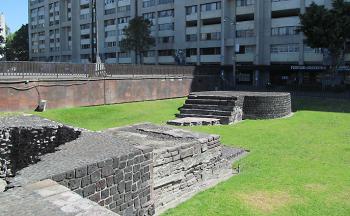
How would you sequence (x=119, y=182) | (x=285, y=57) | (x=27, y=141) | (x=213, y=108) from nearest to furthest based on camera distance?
(x=119, y=182), (x=27, y=141), (x=213, y=108), (x=285, y=57)

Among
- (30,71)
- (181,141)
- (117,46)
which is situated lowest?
(181,141)

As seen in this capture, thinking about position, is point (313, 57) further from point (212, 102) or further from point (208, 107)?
point (208, 107)

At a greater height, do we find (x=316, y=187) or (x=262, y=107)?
(x=262, y=107)

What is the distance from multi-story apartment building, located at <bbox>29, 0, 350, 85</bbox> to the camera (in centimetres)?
5503

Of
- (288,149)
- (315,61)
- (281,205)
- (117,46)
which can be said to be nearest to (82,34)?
(117,46)

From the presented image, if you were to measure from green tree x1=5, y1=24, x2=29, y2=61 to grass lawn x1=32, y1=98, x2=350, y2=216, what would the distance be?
89.7m

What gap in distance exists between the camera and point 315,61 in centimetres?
5253

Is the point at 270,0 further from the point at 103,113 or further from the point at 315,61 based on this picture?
the point at 103,113

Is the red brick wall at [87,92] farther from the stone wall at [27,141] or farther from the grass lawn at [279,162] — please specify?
the stone wall at [27,141]

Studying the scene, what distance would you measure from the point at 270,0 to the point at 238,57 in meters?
9.40

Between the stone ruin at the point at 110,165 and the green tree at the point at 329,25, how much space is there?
3307 cm

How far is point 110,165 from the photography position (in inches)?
323

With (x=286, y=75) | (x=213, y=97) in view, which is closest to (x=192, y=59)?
(x=286, y=75)

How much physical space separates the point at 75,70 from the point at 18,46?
89966 mm
